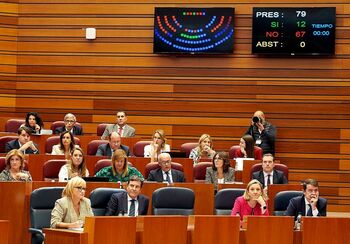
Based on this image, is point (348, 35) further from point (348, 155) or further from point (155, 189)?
point (155, 189)

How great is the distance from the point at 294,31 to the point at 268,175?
12.5 feet

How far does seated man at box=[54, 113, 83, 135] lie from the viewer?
1465 cm

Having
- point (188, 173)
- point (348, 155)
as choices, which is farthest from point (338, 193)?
point (188, 173)

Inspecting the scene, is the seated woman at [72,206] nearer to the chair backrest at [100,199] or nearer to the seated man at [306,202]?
the chair backrest at [100,199]

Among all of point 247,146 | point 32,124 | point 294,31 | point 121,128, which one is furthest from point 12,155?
point 294,31

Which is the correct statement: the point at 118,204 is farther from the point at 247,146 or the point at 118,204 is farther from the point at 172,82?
the point at 172,82

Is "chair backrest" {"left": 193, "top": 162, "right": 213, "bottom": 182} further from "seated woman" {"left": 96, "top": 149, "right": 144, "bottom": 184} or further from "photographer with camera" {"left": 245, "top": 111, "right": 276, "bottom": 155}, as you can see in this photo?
"photographer with camera" {"left": 245, "top": 111, "right": 276, "bottom": 155}

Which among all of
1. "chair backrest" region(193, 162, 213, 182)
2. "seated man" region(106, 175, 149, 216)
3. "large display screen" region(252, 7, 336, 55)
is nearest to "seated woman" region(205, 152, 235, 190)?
"chair backrest" region(193, 162, 213, 182)

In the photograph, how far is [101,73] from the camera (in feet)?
52.5

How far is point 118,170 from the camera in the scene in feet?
36.8

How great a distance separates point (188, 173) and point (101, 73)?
155 inches

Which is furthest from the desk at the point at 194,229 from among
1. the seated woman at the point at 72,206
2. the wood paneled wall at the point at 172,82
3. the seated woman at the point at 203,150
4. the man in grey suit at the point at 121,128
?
the wood paneled wall at the point at 172,82

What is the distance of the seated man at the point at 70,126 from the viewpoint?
1465 centimetres

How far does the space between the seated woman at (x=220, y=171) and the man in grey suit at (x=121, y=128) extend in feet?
9.65
